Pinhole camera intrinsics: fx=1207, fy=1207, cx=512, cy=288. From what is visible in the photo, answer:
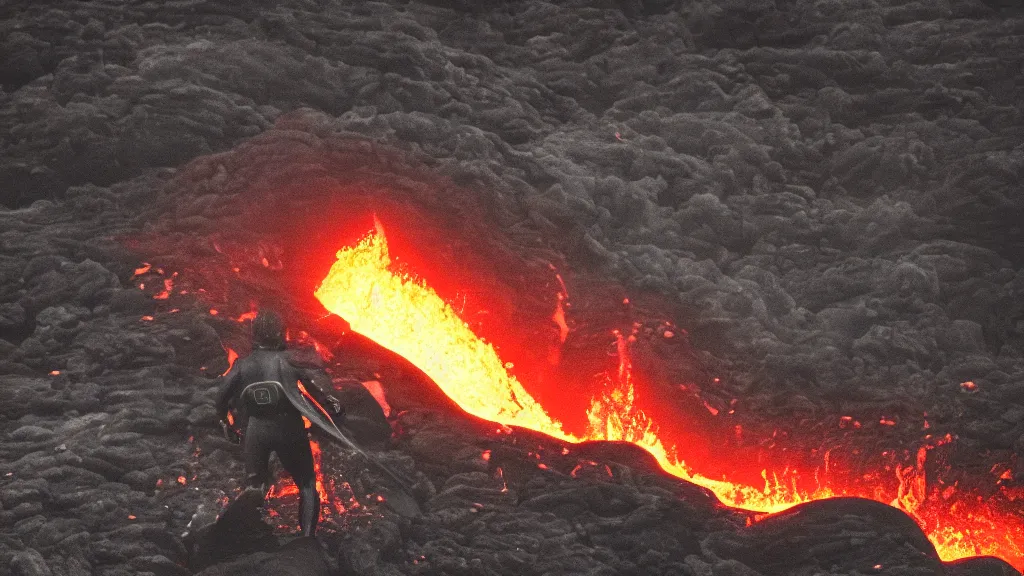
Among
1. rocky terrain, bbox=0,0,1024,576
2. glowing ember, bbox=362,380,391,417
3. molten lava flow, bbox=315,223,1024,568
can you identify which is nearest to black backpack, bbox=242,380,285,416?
rocky terrain, bbox=0,0,1024,576

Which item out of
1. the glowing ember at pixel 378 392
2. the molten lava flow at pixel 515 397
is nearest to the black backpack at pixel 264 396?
the glowing ember at pixel 378 392

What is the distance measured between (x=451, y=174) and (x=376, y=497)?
3065 millimetres

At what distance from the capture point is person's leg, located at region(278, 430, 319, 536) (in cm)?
716

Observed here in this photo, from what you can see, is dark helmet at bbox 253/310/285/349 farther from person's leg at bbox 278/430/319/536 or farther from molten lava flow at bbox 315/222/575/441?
molten lava flow at bbox 315/222/575/441

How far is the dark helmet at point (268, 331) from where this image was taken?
7109 millimetres

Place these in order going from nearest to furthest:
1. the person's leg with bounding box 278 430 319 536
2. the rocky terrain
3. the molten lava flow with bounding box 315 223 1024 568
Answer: the person's leg with bounding box 278 430 319 536 → the rocky terrain → the molten lava flow with bounding box 315 223 1024 568

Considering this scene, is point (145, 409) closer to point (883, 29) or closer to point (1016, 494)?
point (1016, 494)

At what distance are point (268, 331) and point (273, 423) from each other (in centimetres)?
54

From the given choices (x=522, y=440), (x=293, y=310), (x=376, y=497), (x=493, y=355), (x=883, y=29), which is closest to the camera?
(x=376, y=497)

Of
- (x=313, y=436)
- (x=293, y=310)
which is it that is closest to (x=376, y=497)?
(x=313, y=436)

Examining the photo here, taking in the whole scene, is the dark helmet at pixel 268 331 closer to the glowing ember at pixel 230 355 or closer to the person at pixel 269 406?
the person at pixel 269 406

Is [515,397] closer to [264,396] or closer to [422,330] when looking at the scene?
[422,330]

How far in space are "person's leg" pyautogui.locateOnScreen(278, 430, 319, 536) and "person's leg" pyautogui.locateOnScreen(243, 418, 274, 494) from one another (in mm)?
96

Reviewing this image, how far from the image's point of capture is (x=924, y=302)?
9289 millimetres
